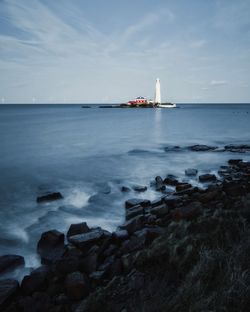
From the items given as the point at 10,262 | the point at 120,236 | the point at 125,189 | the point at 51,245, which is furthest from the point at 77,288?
the point at 125,189

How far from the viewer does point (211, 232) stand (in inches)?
228

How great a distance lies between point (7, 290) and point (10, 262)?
144 centimetres

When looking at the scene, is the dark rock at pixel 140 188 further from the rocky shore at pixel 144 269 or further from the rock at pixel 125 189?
the rocky shore at pixel 144 269

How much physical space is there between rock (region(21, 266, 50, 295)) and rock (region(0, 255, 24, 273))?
3.65ft

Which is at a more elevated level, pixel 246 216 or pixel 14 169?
pixel 246 216

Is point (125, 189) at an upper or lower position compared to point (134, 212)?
lower

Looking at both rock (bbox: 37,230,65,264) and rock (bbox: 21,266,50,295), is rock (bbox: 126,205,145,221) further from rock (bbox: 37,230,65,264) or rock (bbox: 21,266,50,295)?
rock (bbox: 21,266,50,295)

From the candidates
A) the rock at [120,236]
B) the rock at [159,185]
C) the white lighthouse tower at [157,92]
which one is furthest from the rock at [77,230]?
the white lighthouse tower at [157,92]

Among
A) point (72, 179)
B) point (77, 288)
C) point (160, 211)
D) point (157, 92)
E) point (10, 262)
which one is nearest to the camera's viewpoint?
point (77, 288)

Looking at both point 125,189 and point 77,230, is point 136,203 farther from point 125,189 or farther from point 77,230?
point 77,230

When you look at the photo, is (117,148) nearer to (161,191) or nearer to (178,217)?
(161,191)

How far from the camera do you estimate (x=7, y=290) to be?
17.5 feet

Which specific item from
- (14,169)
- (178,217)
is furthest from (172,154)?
(178,217)

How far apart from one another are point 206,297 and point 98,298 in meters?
1.76
